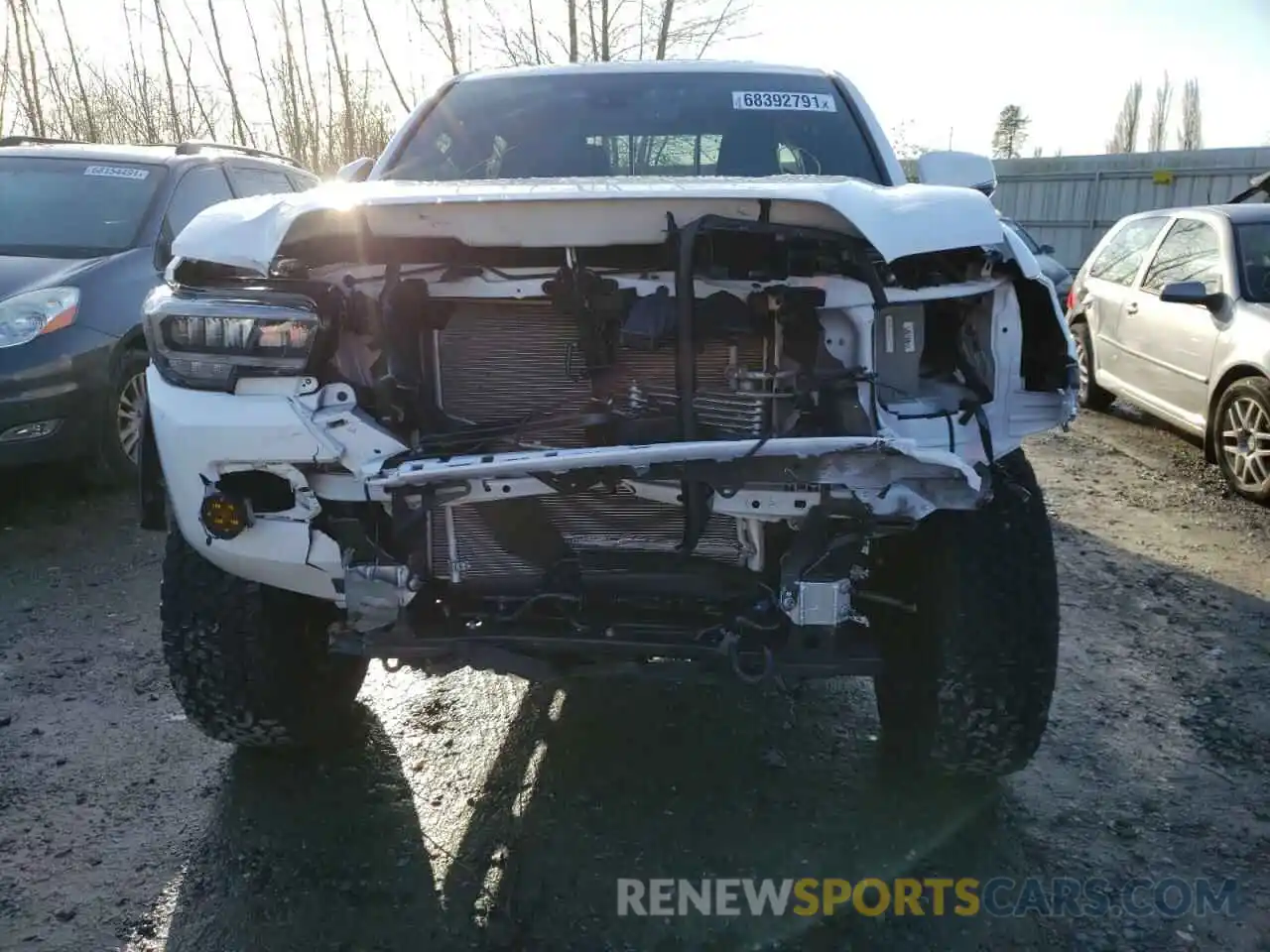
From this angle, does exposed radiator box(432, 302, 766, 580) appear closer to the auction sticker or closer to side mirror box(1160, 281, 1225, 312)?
the auction sticker

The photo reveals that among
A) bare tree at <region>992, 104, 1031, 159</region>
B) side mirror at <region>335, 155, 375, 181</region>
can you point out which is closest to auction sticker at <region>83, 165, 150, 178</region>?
side mirror at <region>335, 155, 375, 181</region>

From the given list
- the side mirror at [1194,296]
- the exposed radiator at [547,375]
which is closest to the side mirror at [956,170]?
the exposed radiator at [547,375]

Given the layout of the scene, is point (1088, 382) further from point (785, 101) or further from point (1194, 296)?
point (785, 101)

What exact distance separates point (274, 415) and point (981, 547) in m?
1.56

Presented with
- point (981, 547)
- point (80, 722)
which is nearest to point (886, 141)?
point (981, 547)

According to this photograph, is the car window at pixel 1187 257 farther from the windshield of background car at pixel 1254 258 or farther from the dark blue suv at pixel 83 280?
the dark blue suv at pixel 83 280

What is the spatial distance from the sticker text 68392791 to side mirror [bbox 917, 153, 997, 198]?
18.2 inches

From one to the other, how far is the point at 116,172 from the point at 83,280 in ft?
3.63

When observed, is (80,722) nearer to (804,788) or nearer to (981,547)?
(804,788)

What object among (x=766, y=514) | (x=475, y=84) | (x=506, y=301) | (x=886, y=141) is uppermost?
(x=475, y=84)

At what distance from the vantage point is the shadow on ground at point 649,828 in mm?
2182

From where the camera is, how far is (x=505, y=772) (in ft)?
9.10

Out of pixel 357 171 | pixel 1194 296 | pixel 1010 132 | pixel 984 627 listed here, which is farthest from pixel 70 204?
pixel 1010 132

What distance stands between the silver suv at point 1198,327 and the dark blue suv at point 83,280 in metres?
4.53
